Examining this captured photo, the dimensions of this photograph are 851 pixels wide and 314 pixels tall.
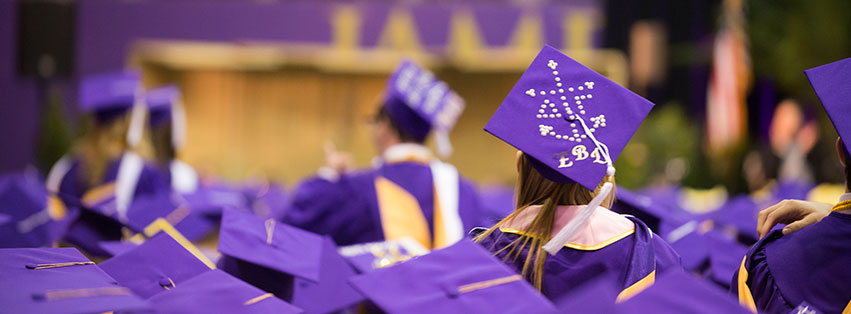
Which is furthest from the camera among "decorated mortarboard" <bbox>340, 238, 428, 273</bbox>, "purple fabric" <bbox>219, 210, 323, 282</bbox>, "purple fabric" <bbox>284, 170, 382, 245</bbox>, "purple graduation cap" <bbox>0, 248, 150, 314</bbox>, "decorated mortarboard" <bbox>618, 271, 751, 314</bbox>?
"purple fabric" <bbox>284, 170, 382, 245</bbox>

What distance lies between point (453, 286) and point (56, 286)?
815 millimetres

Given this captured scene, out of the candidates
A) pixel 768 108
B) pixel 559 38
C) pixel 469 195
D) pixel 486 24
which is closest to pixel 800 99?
pixel 768 108

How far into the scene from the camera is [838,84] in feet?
5.69

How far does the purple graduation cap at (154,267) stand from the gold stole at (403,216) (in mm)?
1564

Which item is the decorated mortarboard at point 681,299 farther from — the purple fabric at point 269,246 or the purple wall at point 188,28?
the purple wall at point 188,28

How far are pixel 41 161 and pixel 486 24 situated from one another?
898 centimetres

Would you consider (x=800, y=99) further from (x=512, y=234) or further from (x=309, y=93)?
(x=512, y=234)

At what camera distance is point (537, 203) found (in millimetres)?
1832

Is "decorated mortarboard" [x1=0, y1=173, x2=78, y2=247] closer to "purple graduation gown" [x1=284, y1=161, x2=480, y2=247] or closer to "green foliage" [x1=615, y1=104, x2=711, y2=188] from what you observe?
"purple graduation gown" [x1=284, y1=161, x2=480, y2=247]

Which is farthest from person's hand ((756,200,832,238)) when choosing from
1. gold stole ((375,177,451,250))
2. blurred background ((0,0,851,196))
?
blurred background ((0,0,851,196))

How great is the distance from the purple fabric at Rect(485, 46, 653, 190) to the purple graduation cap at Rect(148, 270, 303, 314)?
2.03ft

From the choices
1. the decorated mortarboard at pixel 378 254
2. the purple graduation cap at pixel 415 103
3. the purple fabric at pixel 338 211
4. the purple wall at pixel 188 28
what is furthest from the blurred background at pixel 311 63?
the decorated mortarboard at pixel 378 254

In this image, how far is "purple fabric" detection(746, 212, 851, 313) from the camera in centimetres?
165

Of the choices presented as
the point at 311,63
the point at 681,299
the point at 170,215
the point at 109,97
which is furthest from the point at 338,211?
the point at 311,63
